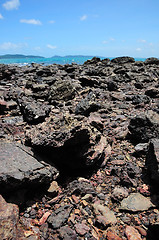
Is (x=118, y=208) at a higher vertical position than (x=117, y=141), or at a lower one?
lower

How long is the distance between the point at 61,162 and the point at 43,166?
0.71 m

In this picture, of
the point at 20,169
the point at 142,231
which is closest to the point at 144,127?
the point at 142,231

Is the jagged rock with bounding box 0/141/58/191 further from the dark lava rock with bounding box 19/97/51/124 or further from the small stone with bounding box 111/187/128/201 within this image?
the dark lava rock with bounding box 19/97/51/124

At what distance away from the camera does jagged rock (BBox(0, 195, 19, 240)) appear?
2402 mm

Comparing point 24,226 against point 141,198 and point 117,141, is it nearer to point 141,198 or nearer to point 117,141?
point 141,198

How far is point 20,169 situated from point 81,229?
5.38 ft

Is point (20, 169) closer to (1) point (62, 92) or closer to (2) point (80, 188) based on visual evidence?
(2) point (80, 188)

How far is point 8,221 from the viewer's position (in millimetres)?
2535

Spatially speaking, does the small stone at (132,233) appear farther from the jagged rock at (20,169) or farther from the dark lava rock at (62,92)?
the dark lava rock at (62,92)

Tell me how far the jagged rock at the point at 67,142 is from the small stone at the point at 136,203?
118 cm

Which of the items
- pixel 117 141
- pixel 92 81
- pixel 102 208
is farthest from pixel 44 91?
pixel 102 208

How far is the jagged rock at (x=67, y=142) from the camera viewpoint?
3787 mm

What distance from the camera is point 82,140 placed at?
4.09 m

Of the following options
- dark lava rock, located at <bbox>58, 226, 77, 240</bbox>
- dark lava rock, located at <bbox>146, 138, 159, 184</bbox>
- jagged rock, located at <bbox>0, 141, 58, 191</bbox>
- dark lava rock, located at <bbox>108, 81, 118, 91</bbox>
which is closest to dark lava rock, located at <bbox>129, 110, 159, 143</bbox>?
dark lava rock, located at <bbox>146, 138, 159, 184</bbox>
